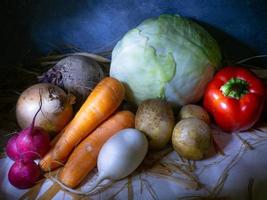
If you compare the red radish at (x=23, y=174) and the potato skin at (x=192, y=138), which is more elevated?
the potato skin at (x=192, y=138)

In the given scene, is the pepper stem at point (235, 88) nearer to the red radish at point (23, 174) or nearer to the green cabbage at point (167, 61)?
the green cabbage at point (167, 61)

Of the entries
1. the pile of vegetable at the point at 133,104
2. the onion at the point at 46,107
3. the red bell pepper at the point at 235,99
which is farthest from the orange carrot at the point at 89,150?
the red bell pepper at the point at 235,99

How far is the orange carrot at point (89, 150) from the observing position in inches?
35.5

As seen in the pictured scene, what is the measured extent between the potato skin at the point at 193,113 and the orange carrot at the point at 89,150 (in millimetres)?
159

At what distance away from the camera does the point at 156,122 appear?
96 centimetres

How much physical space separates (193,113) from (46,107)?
44 cm

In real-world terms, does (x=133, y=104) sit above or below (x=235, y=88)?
below

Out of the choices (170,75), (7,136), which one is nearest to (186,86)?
(170,75)

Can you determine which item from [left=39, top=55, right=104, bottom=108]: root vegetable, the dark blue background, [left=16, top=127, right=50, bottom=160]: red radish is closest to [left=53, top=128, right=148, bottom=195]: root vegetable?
[left=16, top=127, right=50, bottom=160]: red radish

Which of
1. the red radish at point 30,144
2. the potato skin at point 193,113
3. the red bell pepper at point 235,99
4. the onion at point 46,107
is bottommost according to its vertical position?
the red radish at point 30,144

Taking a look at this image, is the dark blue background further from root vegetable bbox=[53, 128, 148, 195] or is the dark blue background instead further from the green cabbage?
root vegetable bbox=[53, 128, 148, 195]

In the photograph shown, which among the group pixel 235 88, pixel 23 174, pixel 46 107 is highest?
pixel 235 88

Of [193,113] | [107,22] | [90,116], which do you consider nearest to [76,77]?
[90,116]

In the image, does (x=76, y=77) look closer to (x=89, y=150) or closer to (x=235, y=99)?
(x=89, y=150)
